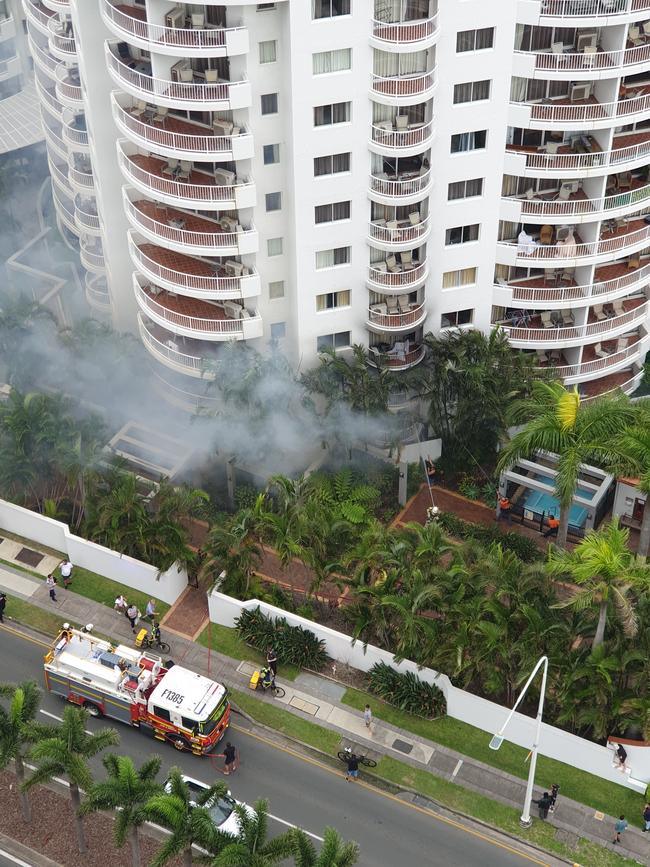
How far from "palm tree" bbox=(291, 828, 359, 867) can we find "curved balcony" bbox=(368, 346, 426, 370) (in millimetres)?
24737

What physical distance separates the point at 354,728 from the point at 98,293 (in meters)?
28.1

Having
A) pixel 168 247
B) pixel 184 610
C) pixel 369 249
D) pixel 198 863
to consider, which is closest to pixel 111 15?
pixel 168 247

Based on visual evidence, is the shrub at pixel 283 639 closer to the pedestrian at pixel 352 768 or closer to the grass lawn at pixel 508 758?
the grass lawn at pixel 508 758

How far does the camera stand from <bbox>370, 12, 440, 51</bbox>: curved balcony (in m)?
52.5

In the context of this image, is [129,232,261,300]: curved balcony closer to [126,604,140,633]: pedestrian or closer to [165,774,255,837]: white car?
[126,604,140,633]: pedestrian

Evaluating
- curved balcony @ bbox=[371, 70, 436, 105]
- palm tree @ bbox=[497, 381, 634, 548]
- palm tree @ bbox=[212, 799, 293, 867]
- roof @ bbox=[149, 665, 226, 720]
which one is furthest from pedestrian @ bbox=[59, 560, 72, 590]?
curved balcony @ bbox=[371, 70, 436, 105]

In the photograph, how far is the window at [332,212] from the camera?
56875 millimetres

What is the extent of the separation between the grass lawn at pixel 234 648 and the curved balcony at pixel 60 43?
2769cm

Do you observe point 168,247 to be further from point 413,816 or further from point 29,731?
point 413,816

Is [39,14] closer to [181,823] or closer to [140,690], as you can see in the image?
[140,690]

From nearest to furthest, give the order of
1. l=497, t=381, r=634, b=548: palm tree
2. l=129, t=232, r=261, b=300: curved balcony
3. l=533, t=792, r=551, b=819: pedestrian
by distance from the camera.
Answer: l=533, t=792, r=551, b=819: pedestrian → l=497, t=381, r=634, b=548: palm tree → l=129, t=232, r=261, b=300: curved balcony

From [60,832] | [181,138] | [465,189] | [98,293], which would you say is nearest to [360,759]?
[60,832]

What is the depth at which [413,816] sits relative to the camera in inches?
1989

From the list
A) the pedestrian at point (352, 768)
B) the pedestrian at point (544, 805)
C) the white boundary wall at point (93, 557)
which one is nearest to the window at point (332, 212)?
the white boundary wall at point (93, 557)
